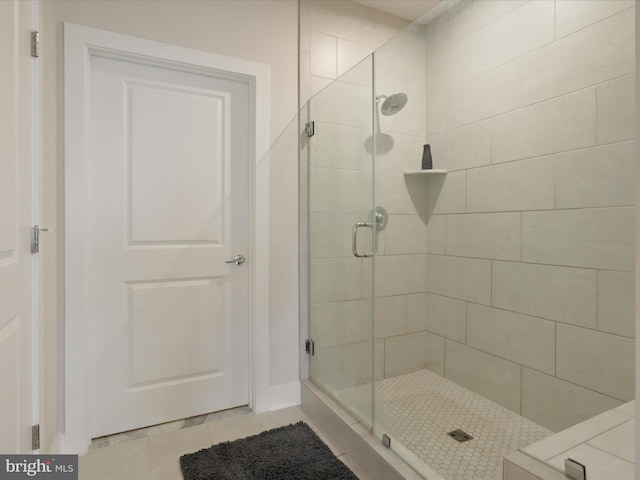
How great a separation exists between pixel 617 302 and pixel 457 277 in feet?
2.42

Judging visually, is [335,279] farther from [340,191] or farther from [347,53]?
[347,53]

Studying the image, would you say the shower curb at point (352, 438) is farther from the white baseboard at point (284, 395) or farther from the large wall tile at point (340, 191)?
the large wall tile at point (340, 191)

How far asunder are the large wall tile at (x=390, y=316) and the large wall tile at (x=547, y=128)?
0.89 m

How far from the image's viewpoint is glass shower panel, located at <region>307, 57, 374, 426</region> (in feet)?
5.82

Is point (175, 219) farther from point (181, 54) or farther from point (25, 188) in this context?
point (181, 54)

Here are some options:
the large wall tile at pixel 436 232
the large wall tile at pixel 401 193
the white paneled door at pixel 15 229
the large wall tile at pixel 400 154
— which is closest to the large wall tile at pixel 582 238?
the large wall tile at pixel 436 232

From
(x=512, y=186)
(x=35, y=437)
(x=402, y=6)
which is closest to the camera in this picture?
(x=35, y=437)

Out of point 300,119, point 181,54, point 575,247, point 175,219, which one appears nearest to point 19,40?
point 181,54

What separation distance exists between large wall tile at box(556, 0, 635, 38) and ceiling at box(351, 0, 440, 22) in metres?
1.03

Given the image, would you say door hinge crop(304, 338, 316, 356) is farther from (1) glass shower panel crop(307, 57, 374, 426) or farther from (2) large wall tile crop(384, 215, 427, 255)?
(2) large wall tile crop(384, 215, 427, 255)

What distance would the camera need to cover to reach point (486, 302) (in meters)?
1.95

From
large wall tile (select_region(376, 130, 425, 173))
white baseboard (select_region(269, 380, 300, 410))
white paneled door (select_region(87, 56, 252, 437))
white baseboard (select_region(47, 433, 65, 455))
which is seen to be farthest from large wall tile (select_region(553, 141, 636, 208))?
white baseboard (select_region(47, 433, 65, 455))

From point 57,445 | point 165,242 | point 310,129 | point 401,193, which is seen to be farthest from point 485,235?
point 57,445

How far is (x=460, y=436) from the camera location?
5.31ft
